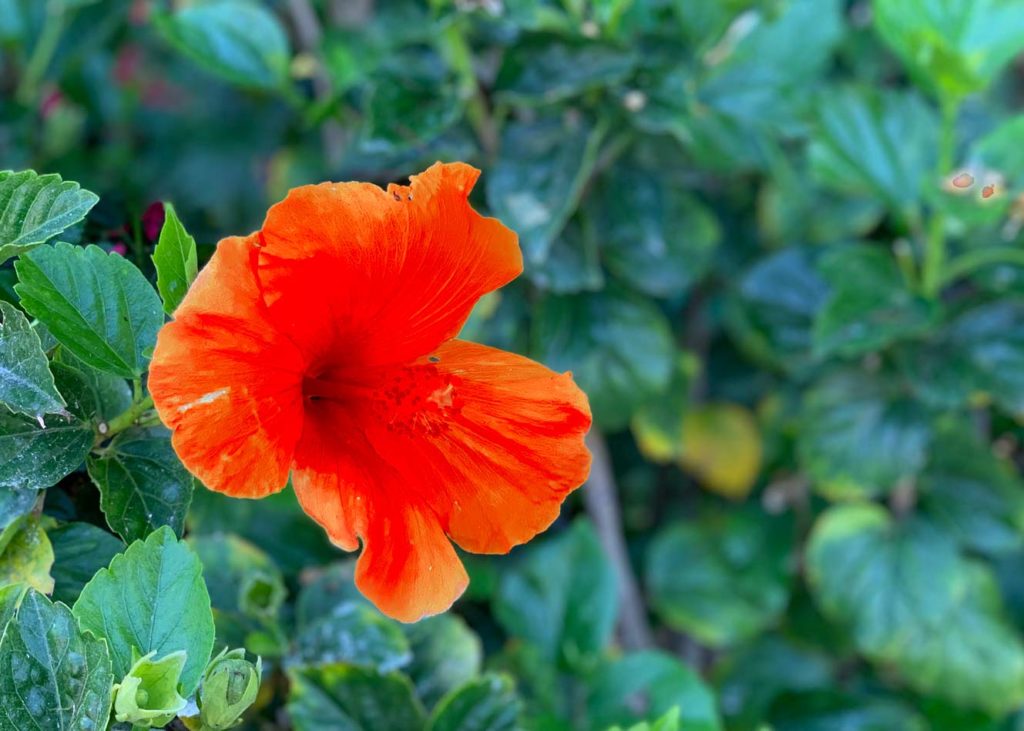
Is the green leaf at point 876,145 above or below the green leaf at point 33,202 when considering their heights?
below

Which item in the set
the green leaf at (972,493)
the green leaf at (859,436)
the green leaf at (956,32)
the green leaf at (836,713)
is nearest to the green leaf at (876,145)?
the green leaf at (956,32)

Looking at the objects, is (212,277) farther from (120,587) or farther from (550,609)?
(550,609)

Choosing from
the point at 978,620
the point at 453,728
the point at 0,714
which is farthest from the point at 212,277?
the point at 978,620

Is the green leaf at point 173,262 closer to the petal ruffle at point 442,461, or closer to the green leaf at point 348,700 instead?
the petal ruffle at point 442,461

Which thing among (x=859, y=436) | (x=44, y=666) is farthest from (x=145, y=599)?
(x=859, y=436)

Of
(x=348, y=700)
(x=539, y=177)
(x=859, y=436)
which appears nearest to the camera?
(x=348, y=700)

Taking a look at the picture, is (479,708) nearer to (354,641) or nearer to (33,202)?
(354,641)
